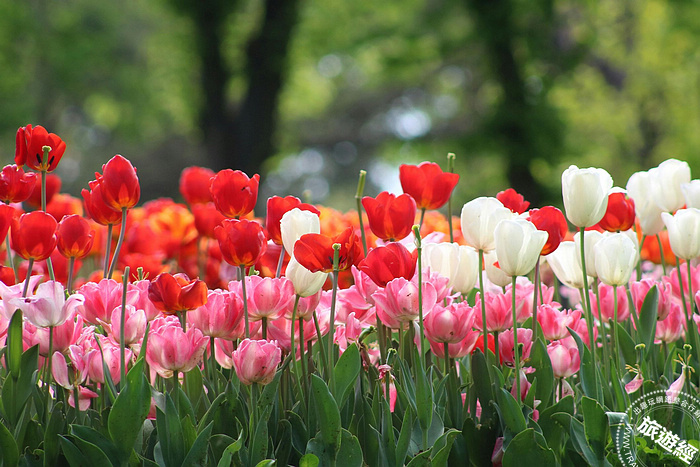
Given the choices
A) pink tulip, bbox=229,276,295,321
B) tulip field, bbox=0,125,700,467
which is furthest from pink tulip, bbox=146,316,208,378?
pink tulip, bbox=229,276,295,321

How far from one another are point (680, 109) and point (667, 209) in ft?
41.3

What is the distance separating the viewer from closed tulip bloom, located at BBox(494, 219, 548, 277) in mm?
1333

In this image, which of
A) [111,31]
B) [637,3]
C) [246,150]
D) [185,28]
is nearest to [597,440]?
[246,150]

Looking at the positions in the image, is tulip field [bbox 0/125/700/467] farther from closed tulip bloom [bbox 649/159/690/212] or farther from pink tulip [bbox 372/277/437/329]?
closed tulip bloom [bbox 649/159/690/212]

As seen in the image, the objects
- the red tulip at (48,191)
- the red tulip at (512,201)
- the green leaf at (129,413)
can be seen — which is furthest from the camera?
the red tulip at (48,191)

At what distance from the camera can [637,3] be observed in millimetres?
16141

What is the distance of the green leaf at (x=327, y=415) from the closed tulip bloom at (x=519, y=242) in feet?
1.42

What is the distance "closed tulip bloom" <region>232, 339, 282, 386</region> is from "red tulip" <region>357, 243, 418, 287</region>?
0.77 ft

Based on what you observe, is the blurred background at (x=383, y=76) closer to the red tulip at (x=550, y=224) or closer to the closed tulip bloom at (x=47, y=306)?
the red tulip at (x=550, y=224)

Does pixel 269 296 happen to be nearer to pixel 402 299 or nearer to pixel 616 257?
pixel 402 299

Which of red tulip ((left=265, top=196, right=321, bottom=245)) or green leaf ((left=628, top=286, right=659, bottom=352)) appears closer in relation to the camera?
red tulip ((left=265, top=196, right=321, bottom=245))

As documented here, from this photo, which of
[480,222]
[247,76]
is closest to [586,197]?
[480,222]

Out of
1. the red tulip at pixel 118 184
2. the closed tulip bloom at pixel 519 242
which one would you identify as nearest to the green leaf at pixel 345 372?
the closed tulip bloom at pixel 519 242

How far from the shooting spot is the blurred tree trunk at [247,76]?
12.6 metres
